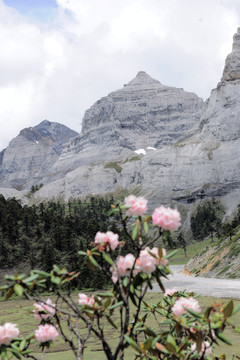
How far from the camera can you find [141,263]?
6445 millimetres

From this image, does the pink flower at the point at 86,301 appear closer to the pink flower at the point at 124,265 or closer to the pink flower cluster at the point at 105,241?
the pink flower at the point at 124,265

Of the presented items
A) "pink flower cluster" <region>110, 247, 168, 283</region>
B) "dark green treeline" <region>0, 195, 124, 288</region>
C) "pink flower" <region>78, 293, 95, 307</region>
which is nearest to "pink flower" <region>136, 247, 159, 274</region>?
"pink flower cluster" <region>110, 247, 168, 283</region>

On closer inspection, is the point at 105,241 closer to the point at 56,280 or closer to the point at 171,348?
the point at 56,280

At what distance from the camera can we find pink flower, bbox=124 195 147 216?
6.29 meters

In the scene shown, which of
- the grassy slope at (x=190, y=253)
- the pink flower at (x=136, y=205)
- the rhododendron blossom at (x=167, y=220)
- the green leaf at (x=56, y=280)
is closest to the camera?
the rhododendron blossom at (x=167, y=220)

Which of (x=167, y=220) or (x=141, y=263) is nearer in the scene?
(x=167, y=220)

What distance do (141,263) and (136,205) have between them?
1025mm

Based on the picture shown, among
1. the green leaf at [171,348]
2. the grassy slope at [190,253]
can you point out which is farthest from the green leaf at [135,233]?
the grassy slope at [190,253]

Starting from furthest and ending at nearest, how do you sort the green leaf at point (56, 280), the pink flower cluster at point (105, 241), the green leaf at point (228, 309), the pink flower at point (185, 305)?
the pink flower at point (185, 305), the pink flower cluster at point (105, 241), the green leaf at point (56, 280), the green leaf at point (228, 309)

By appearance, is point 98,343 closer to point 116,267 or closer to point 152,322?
point 152,322

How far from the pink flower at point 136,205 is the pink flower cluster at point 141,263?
0.69m

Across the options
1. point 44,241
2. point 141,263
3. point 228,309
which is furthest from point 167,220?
point 44,241

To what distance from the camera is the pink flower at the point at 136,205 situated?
6290 mm

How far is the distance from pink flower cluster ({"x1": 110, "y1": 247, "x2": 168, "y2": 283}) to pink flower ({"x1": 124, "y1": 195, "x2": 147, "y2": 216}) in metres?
0.69
